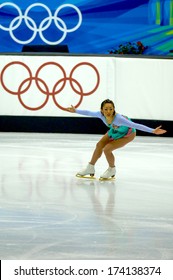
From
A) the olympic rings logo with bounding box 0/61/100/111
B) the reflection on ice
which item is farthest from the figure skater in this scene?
the olympic rings logo with bounding box 0/61/100/111

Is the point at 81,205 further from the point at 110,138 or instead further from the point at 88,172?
the point at 110,138

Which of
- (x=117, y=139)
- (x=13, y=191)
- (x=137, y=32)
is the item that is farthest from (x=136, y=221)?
(x=137, y=32)

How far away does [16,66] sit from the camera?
15008 mm

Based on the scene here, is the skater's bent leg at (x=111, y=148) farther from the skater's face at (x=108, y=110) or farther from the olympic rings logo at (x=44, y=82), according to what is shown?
the olympic rings logo at (x=44, y=82)

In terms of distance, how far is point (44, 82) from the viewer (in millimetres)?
14898

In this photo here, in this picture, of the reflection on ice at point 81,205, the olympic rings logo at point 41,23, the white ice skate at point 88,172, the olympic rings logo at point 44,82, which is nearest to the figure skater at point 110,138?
the white ice skate at point 88,172

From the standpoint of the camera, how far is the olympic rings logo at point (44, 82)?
48.8ft

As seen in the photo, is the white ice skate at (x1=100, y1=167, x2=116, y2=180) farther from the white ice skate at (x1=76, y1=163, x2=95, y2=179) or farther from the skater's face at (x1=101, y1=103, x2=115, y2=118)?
the skater's face at (x1=101, y1=103, x2=115, y2=118)

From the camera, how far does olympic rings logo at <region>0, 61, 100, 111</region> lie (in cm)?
1486

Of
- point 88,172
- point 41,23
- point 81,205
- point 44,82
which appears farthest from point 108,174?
point 41,23

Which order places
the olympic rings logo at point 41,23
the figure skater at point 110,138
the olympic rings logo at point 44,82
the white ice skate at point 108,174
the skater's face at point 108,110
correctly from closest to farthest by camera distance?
the skater's face at point 108,110 → the figure skater at point 110,138 → the white ice skate at point 108,174 → the olympic rings logo at point 44,82 → the olympic rings logo at point 41,23

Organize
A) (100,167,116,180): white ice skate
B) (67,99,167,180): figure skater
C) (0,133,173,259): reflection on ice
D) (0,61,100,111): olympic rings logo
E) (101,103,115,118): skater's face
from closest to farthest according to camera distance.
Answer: (0,133,173,259): reflection on ice < (101,103,115,118): skater's face < (67,99,167,180): figure skater < (100,167,116,180): white ice skate < (0,61,100,111): olympic rings logo
